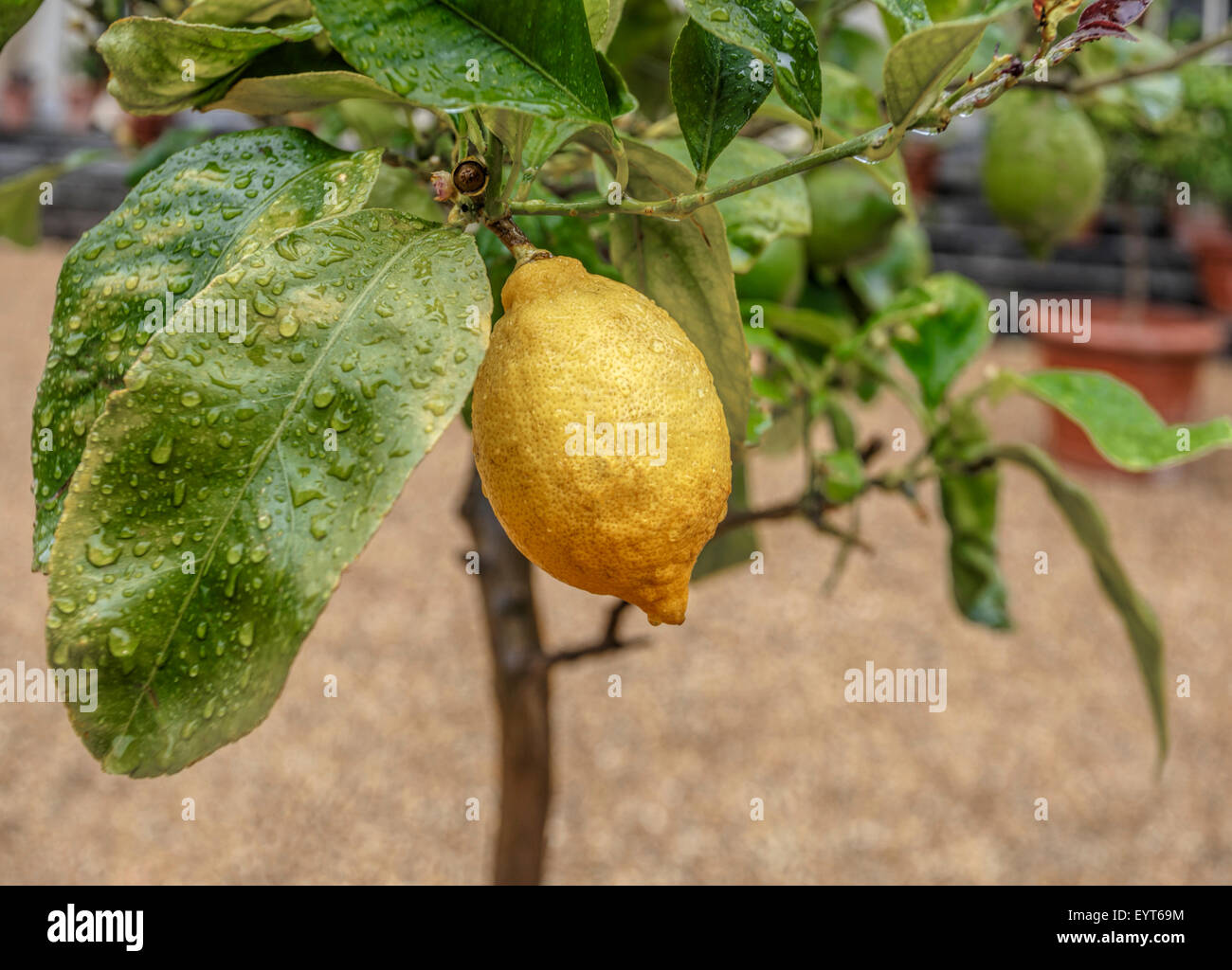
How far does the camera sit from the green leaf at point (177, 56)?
29 centimetres

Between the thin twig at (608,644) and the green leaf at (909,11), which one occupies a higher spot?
the green leaf at (909,11)

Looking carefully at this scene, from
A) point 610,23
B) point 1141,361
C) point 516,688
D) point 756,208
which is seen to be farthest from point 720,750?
point 1141,361

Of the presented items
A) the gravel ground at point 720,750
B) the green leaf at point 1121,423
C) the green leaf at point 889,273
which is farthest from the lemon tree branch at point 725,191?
the gravel ground at point 720,750

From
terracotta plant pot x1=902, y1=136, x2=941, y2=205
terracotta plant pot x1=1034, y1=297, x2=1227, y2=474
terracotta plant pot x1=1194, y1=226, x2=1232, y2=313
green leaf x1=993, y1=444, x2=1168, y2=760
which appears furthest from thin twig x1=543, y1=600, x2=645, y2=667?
terracotta plant pot x1=1194, y1=226, x2=1232, y2=313

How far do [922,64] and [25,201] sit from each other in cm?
63

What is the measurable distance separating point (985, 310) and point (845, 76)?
243 millimetres

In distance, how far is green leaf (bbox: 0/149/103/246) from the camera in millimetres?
660

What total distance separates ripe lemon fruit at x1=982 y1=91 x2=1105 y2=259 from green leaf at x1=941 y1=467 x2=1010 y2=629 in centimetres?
34

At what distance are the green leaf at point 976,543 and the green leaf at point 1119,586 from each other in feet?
0.40

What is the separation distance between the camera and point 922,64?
0.26 m

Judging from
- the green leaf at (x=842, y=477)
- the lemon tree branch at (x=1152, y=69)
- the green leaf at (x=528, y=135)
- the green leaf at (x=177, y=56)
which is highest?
the lemon tree branch at (x=1152, y=69)

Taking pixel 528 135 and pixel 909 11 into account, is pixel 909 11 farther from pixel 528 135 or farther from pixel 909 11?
pixel 528 135

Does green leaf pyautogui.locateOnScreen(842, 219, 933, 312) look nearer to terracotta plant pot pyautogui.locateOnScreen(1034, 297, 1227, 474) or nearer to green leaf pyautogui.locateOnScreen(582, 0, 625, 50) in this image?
green leaf pyautogui.locateOnScreen(582, 0, 625, 50)

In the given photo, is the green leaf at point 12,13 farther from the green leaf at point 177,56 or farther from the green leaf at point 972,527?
the green leaf at point 972,527
